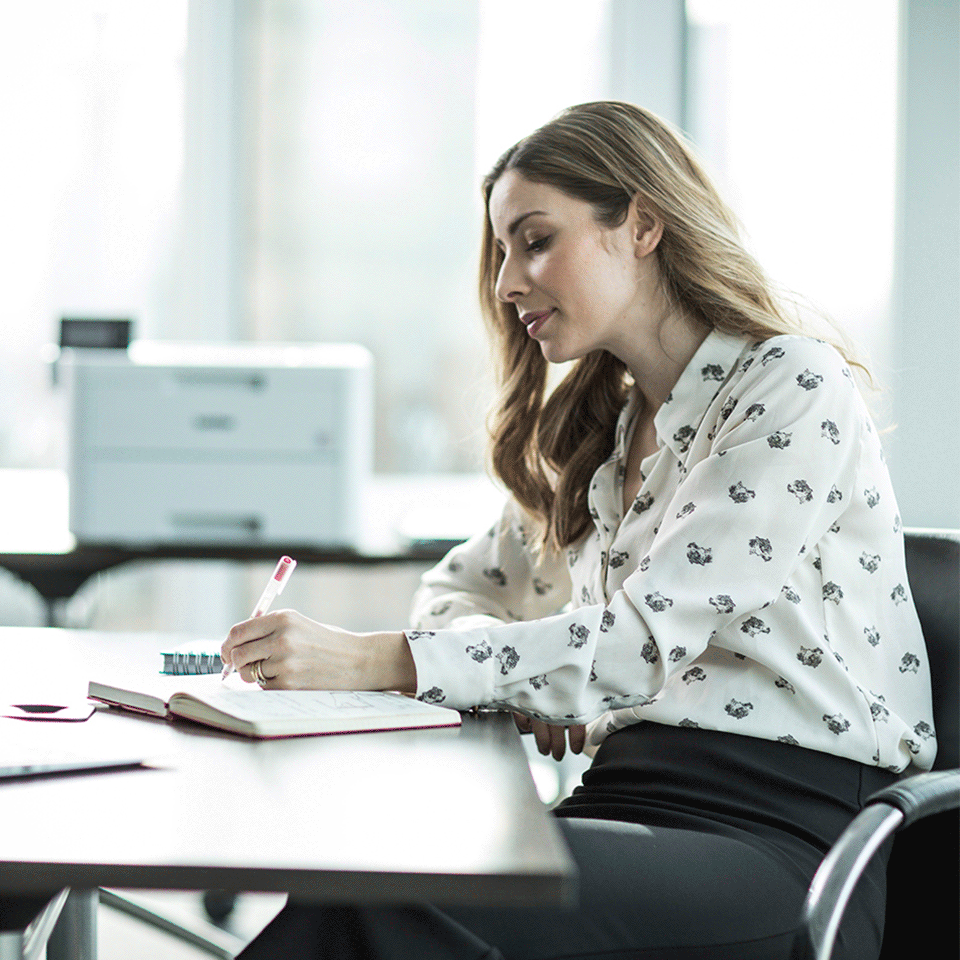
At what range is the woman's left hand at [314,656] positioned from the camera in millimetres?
1011

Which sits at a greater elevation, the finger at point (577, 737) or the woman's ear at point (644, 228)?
the woman's ear at point (644, 228)

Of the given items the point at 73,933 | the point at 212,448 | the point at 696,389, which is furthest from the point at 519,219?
the point at 212,448

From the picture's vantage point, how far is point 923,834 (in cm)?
108

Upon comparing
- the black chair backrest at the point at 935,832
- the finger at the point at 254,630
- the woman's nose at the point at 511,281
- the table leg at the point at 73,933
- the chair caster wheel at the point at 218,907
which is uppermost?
the woman's nose at the point at 511,281

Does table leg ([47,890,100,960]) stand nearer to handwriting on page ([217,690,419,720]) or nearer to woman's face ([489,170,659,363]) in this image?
handwriting on page ([217,690,419,720])

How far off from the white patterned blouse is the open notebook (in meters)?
0.06

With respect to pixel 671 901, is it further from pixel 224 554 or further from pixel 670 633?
pixel 224 554

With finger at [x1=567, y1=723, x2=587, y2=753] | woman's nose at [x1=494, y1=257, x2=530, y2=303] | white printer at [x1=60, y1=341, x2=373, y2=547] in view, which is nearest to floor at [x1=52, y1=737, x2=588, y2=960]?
white printer at [x1=60, y1=341, x2=373, y2=547]

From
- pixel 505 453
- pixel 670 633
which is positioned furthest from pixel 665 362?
pixel 670 633

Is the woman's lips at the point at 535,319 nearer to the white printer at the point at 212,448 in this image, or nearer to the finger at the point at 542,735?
the finger at the point at 542,735

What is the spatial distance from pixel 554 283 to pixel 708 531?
0.42 meters

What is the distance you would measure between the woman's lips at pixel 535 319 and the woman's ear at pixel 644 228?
0.13 meters

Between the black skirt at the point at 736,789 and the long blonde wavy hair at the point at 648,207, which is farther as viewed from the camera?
the long blonde wavy hair at the point at 648,207

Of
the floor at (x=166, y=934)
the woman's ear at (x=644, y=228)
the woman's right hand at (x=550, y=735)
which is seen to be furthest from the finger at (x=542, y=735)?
the floor at (x=166, y=934)
